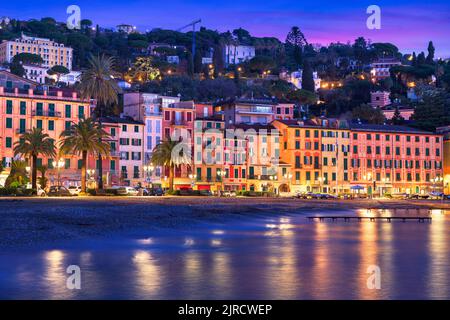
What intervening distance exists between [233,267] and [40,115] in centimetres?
8694

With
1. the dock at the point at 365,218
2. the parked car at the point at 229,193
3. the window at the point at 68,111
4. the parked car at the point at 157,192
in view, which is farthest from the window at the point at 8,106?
the dock at the point at 365,218

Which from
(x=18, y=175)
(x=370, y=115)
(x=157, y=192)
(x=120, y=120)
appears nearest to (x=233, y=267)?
(x=18, y=175)

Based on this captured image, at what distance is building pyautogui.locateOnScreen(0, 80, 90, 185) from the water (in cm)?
7052

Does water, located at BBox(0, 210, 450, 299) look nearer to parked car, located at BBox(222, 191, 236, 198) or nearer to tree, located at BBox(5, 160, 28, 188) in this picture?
tree, located at BBox(5, 160, 28, 188)

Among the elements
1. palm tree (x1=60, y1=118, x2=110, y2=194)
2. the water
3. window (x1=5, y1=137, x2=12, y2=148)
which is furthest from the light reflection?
window (x1=5, y1=137, x2=12, y2=148)

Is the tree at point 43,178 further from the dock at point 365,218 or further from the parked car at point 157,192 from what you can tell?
the dock at point 365,218

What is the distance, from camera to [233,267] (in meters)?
26.2

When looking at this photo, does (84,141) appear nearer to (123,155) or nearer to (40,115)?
(40,115)

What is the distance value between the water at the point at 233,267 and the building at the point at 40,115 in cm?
7052

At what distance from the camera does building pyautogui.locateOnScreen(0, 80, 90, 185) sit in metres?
105

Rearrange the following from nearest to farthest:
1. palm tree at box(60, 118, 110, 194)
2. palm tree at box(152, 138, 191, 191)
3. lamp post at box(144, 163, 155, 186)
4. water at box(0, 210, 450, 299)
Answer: water at box(0, 210, 450, 299), palm tree at box(60, 118, 110, 194), palm tree at box(152, 138, 191, 191), lamp post at box(144, 163, 155, 186)

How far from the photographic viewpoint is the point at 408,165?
141 m

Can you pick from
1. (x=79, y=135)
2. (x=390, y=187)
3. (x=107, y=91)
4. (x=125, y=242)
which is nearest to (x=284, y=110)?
(x=390, y=187)
